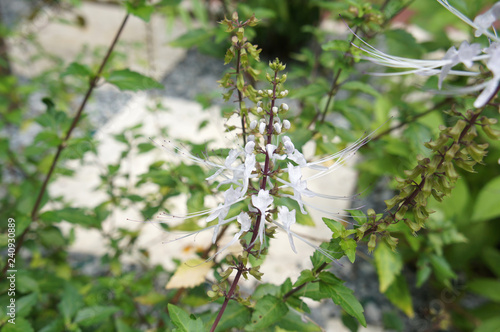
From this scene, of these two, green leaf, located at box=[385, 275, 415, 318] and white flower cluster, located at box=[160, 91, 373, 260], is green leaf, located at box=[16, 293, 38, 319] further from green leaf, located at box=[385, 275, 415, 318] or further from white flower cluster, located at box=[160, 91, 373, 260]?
green leaf, located at box=[385, 275, 415, 318]

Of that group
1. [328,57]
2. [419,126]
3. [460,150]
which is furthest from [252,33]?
[460,150]

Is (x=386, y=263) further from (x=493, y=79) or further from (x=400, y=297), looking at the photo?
(x=493, y=79)

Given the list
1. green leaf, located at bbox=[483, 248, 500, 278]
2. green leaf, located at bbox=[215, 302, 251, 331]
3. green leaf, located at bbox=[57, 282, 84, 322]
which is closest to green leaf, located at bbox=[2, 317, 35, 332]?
green leaf, located at bbox=[57, 282, 84, 322]

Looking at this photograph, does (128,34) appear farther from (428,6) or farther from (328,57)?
(328,57)

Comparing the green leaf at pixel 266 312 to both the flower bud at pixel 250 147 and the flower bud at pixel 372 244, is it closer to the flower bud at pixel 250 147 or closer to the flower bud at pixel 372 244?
the flower bud at pixel 372 244

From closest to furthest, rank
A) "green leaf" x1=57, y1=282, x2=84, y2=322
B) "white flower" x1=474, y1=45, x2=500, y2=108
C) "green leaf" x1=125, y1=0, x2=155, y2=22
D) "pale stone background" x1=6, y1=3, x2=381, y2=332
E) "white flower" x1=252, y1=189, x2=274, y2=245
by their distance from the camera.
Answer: "white flower" x1=474, y1=45, x2=500, y2=108, "white flower" x1=252, y1=189, x2=274, y2=245, "green leaf" x1=125, y1=0, x2=155, y2=22, "green leaf" x1=57, y1=282, x2=84, y2=322, "pale stone background" x1=6, y1=3, x2=381, y2=332

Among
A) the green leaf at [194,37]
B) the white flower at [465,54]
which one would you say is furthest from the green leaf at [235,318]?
the green leaf at [194,37]

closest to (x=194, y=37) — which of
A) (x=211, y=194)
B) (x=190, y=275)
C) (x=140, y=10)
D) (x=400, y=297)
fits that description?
(x=140, y=10)
